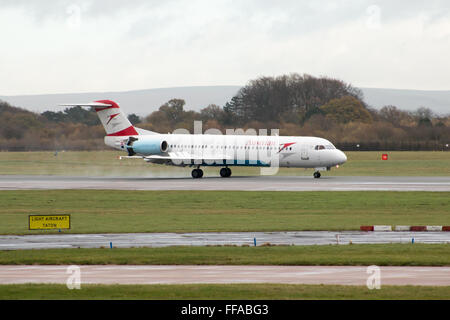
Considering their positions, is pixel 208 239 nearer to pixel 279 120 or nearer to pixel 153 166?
pixel 153 166

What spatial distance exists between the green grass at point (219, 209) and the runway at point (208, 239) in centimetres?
177

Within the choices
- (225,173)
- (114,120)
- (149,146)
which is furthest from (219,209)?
(114,120)

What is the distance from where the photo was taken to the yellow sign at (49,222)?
30.4 metres

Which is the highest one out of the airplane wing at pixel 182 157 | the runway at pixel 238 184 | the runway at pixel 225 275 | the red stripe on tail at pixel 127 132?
the red stripe on tail at pixel 127 132

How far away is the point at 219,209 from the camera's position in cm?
4344

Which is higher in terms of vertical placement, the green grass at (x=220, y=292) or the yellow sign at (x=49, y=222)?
the yellow sign at (x=49, y=222)

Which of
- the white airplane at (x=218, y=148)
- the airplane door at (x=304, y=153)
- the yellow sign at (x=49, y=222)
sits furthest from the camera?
the white airplane at (x=218, y=148)

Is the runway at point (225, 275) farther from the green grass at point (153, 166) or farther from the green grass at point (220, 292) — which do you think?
the green grass at point (153, 166)

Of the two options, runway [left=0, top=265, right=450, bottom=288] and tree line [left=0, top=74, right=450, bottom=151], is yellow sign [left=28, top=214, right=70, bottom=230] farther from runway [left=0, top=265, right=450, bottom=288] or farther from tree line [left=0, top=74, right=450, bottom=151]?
tree line [left=0, top=74, right=450, bottom=151]

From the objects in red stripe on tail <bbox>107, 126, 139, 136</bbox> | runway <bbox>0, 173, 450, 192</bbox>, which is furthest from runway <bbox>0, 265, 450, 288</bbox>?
red stripe on tail <bbox>107, 126, 139, 136</bbox>

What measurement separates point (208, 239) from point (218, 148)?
41.3 metres

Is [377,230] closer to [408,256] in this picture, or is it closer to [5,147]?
[408,256]

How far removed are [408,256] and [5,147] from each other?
78.9 meters

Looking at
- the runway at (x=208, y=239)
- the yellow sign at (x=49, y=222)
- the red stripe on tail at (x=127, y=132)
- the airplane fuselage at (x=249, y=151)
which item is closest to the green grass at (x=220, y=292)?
the runway at (x=208, y=239)
